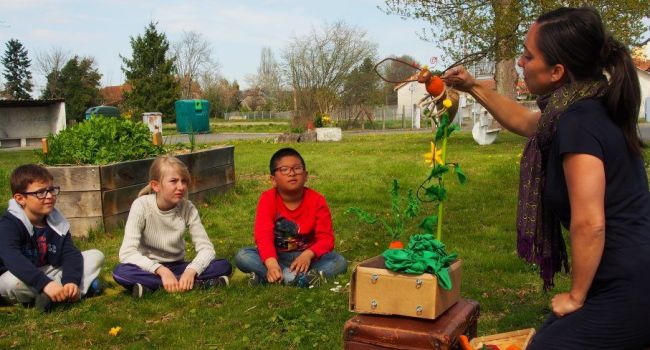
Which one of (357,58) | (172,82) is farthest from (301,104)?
(172,82)

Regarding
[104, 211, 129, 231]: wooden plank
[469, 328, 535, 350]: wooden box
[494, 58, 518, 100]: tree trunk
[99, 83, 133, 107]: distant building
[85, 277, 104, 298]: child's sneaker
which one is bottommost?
[85, 277, 104, 298]: child's sneaker

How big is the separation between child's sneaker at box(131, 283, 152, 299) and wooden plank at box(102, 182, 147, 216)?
216 cm

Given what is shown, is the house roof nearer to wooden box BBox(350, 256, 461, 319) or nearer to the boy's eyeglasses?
the boy's eyeglasses

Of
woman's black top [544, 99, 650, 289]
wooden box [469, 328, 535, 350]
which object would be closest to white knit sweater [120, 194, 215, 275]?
wooden box [469, 328, 535, 350]

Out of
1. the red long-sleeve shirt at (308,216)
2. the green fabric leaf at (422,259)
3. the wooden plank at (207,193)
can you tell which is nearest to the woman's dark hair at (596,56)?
the green fabric leaf at (422,259)

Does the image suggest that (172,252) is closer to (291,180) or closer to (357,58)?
(291,180)

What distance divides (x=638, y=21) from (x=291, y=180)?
13.6 m

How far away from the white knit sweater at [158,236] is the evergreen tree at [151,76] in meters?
40.9

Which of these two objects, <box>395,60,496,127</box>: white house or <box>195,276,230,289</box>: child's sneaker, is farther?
<box>395,60,496,127</box>: white house

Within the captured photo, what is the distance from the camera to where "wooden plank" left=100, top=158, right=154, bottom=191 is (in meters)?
6.76

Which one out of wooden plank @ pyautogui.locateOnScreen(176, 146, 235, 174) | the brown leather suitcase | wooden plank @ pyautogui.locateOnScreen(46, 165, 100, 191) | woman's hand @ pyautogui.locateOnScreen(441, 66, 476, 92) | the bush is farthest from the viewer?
wooden plank @ pyautogui.locateOnScreen(176, 146, 235, 174)

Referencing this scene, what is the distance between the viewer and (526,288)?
4.65 m

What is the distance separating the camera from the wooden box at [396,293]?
265 centimetres

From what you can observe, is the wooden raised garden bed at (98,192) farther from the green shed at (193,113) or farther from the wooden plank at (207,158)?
the green shed at (193,113)
